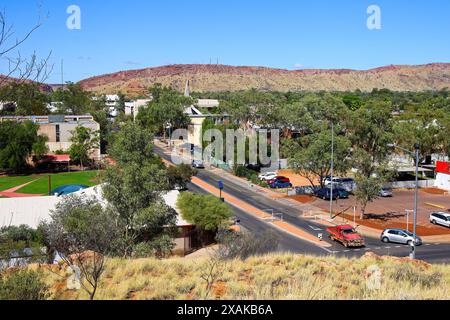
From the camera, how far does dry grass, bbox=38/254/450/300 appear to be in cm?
1165

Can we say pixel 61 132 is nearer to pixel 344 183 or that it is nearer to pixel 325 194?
pixel 344 183

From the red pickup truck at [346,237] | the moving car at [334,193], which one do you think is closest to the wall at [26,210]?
the red pickup truck at [346,237]

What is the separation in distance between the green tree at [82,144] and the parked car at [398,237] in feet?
136

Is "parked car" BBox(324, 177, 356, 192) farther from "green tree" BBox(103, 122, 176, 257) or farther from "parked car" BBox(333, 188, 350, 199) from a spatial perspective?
"green tree" BBox(103, 122, 176, 257)

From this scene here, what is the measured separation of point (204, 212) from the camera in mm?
29703

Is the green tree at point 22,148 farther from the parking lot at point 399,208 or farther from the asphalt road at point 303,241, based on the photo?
the parking lot at point 399,208

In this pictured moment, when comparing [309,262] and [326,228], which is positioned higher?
[309,262]

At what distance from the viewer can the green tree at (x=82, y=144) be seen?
61469 mm

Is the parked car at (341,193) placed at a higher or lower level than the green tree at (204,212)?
lower

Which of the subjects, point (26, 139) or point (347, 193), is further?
point (26, 139)
